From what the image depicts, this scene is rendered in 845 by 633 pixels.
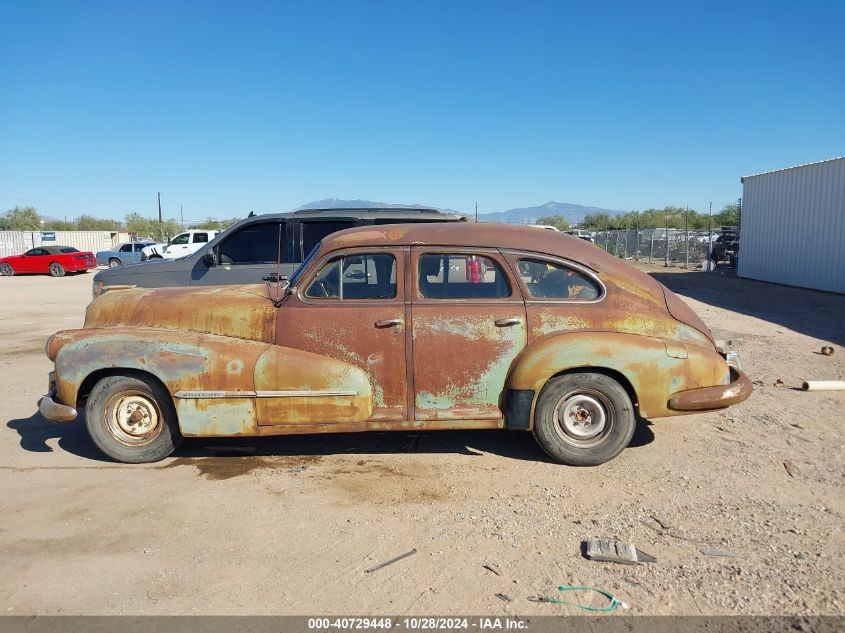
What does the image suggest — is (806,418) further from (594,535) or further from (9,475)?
(9,475)

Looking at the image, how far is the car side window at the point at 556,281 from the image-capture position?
14.9ft

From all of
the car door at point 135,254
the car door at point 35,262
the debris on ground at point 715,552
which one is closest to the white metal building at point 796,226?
the debris on ground at point 715,552

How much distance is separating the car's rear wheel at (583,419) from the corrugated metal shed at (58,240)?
42.8 meters

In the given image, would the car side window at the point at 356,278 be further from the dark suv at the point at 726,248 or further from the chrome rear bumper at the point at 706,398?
the dark suv at the point at 726,248

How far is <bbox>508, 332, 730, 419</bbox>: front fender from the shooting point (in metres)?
4.30

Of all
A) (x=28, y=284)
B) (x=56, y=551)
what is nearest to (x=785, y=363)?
(x=56, y=551)

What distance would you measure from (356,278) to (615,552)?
2.56m

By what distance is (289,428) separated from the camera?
173 inches

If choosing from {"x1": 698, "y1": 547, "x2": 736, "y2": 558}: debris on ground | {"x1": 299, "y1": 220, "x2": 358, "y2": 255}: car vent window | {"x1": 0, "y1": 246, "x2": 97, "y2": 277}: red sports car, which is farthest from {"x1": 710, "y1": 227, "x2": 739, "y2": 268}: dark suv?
{"x1": 0, "y1": 246, "x2": 97, "y2": 277}: red sports car

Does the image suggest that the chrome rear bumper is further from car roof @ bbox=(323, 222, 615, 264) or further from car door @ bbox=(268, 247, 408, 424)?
car door @ bbox=(268, 247, 408, 424)

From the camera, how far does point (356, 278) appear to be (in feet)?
15.0

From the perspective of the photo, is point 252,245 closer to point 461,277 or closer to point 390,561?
point 461,277

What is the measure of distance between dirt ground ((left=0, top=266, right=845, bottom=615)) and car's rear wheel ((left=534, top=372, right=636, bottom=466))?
0.14 meters

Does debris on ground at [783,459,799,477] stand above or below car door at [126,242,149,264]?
below
